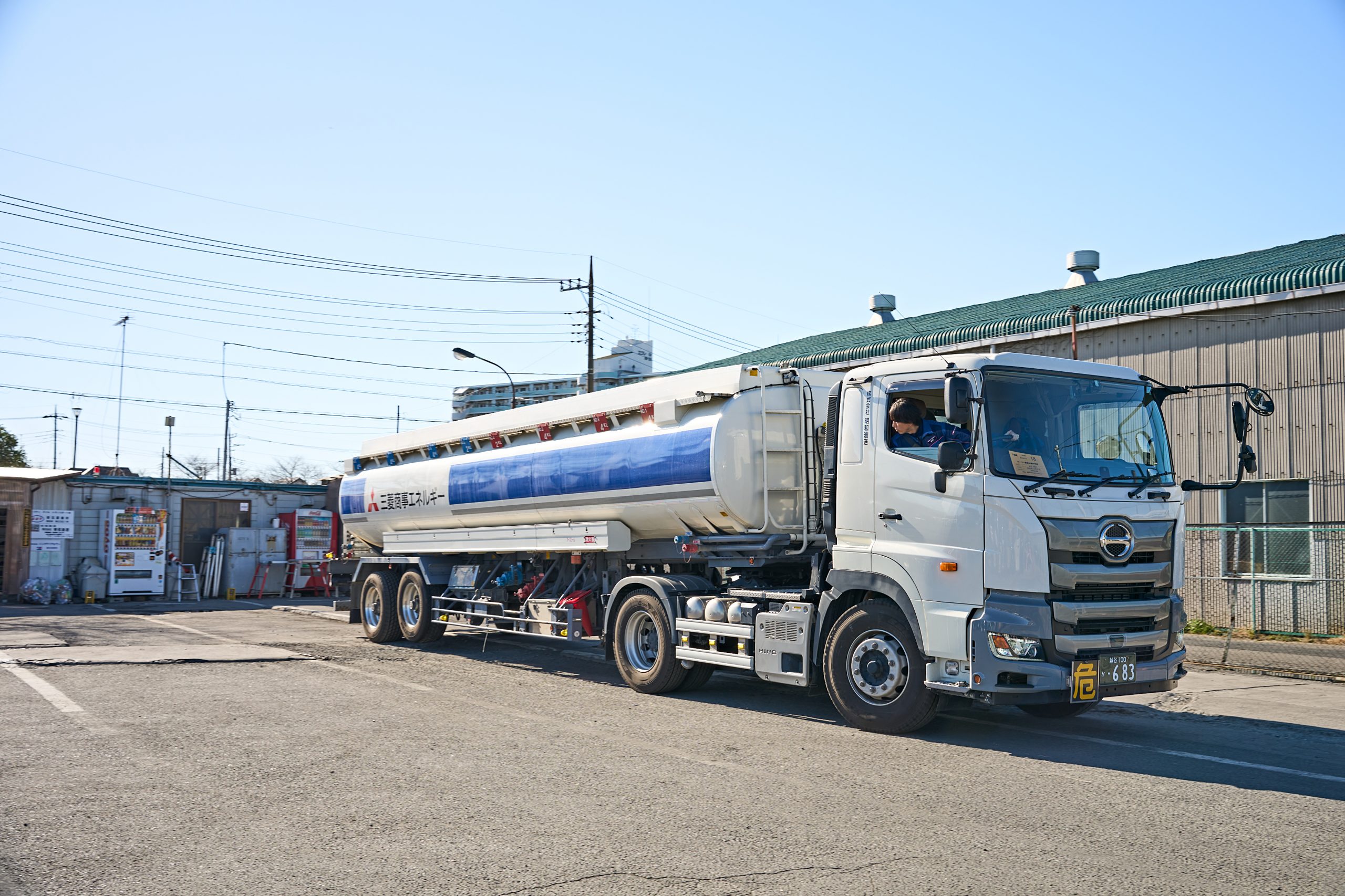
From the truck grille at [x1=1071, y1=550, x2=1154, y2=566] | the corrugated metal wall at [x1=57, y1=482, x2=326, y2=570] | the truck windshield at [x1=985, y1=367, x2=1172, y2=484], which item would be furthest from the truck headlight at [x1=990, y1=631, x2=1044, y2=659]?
the corrugated metal wall at [x1=57, y1=482, x2=326, y2=570]

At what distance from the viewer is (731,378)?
10750mm

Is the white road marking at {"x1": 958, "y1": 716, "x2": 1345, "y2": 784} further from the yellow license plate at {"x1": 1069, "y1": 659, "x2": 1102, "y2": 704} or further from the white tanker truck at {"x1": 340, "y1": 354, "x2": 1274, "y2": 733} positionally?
the yellow license plate at {"x1": 1069, "y1": 659, "x2": 1102, "y2": 704}

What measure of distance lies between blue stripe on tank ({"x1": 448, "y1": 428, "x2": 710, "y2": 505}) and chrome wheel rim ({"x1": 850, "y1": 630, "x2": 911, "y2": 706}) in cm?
246

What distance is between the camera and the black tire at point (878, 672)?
8.58 m

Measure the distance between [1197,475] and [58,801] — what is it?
61.3 ft

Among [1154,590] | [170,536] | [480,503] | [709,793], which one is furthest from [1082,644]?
[170,536]

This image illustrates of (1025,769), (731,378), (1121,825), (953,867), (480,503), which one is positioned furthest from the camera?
(480,503)

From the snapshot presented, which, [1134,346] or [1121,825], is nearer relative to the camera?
[1121,825]

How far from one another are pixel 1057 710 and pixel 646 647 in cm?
435

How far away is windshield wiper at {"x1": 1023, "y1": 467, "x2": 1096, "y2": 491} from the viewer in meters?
8.13

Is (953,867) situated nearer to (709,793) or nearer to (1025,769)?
(709,793)

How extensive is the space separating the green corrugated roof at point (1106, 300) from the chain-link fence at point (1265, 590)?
4.25 m

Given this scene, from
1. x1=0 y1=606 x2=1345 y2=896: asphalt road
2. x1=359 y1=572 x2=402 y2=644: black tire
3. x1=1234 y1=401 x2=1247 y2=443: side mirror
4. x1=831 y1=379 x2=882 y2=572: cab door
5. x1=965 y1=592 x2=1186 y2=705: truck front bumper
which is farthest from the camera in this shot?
x1=359 y1=572 x2=402 y2=644: black tire

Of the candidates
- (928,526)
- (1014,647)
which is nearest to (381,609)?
(928,526)
